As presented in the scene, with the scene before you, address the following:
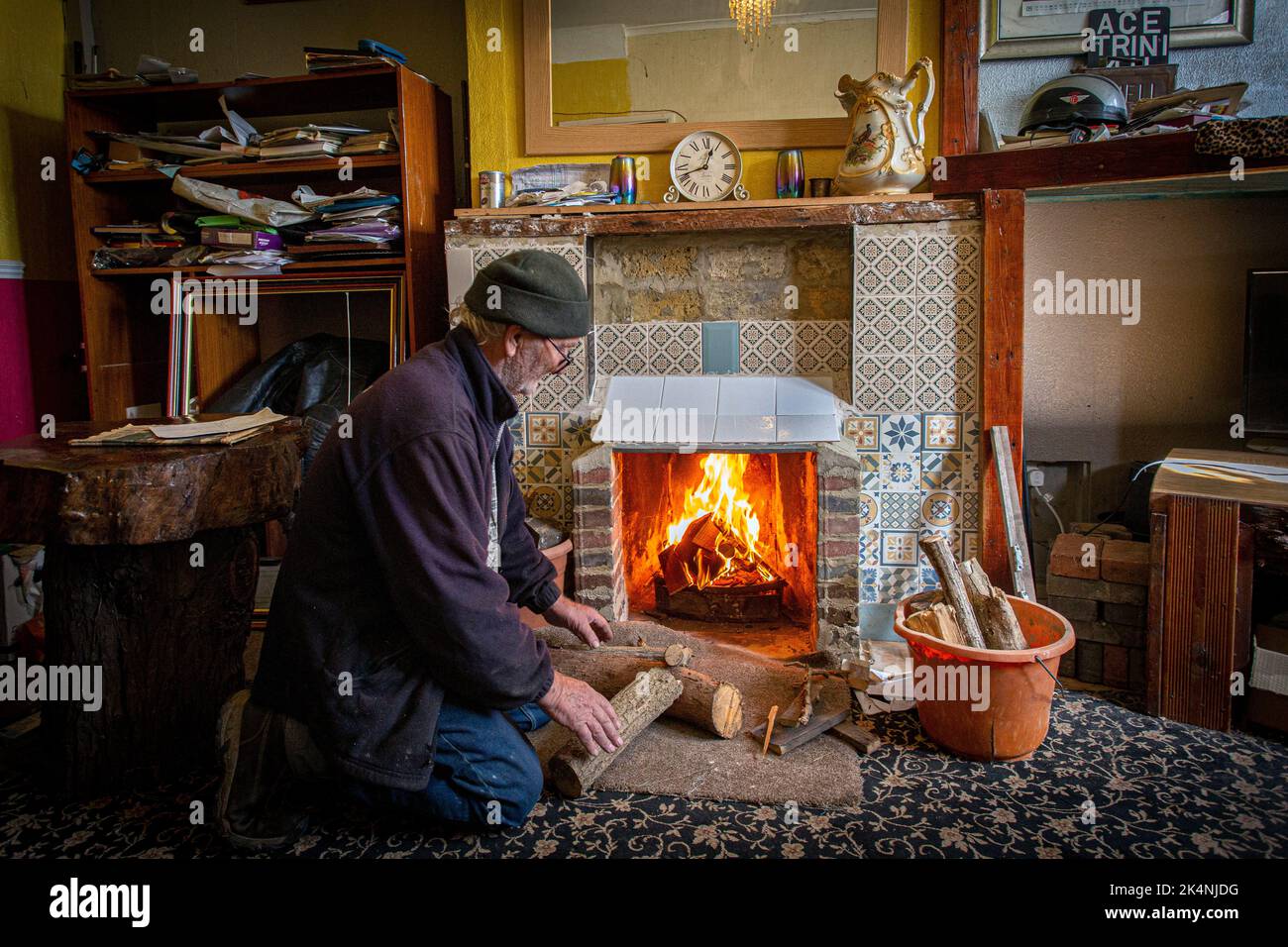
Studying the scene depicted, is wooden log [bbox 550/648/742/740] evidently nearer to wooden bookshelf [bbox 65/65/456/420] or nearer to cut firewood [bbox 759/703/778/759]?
cut firewood [bbox 759/703/778/759]

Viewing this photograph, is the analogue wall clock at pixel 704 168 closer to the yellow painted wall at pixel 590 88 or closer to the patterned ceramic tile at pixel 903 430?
the yellow painted wall at pixel 590 88

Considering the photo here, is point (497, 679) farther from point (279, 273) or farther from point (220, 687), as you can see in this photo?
point (279, 273)

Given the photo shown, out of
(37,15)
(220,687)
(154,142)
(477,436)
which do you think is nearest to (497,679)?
(477,436)

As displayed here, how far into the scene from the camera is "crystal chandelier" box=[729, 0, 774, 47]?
3658 mm

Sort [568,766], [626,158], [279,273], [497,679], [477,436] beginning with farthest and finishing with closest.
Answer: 1. [279,273]
2. [626,158]
3. [568,766]
4. [477,436]
5. [497,679]

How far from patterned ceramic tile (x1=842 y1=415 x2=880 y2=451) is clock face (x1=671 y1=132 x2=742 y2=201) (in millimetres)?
1066

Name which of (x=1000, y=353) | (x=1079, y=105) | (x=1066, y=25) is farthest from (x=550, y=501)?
(x=1066, y=25)

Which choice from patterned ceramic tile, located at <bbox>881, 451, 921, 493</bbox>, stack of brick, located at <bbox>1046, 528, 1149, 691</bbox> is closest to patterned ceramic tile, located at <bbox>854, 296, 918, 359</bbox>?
patterned ceramic tile, located at <bbox>881, 451, 921, 493</bbox>

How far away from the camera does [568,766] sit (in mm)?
2447

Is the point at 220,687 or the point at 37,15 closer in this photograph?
the point at 220,687

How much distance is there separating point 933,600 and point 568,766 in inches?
53.1

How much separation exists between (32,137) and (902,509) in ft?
14.8

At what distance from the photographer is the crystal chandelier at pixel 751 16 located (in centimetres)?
366

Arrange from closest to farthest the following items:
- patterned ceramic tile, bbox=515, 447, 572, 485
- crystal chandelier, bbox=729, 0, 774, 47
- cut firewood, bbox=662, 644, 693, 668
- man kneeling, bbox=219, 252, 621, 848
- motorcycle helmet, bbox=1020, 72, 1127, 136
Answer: man kneeling, bbox=219, 252, 621, 848
cut firewood, bbox=662, 644, 693, 668
motorcycle helmet, bbox=1020, 72, 1127, 136
crystal chandelier, bbox=729, 0, 774, 47
patterned ceramic tile, bbox=515, 447, 572, 485
